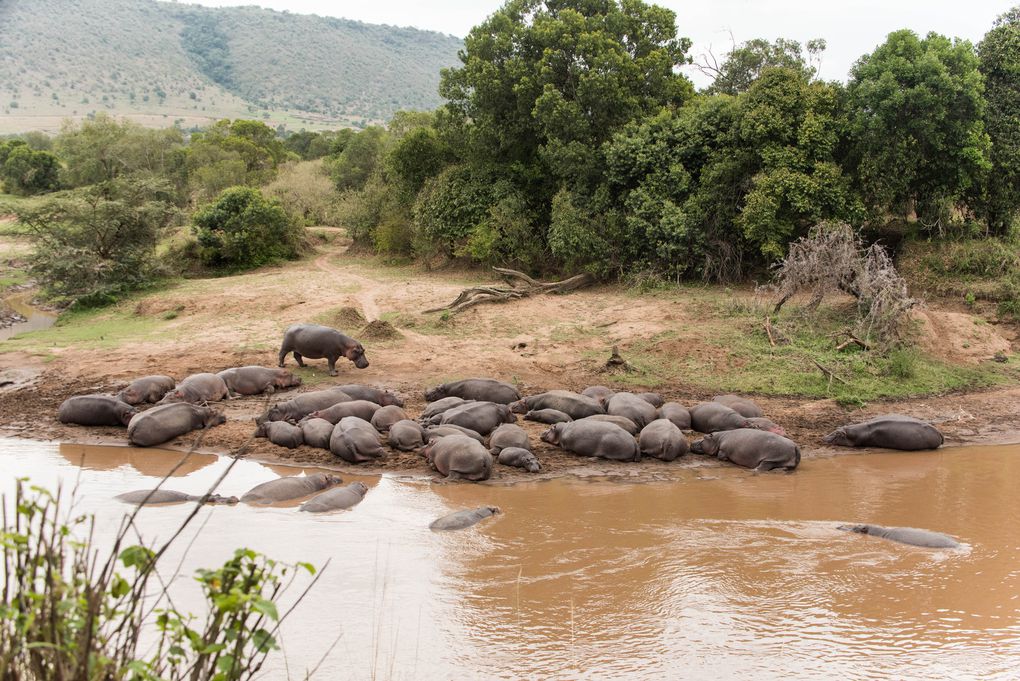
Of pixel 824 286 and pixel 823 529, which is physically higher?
pixel 824 286

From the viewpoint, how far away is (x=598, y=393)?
504 inches

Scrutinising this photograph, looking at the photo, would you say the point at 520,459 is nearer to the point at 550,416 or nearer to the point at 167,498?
the point at 550,416

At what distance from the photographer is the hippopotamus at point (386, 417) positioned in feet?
37.6

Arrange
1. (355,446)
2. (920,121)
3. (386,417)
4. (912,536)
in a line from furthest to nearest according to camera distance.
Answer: (920,121), (386,417), (355,446), (912,536)

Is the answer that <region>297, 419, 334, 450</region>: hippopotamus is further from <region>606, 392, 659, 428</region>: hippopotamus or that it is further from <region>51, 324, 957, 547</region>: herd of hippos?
<region>606, 392, 659, 428</region>: hippopotamus

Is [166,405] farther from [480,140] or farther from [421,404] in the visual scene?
[480,140]

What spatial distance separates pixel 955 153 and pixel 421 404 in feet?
39.7

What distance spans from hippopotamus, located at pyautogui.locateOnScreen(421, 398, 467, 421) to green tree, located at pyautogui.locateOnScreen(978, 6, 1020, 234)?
12.6m

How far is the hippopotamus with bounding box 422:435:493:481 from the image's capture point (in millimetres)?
9914

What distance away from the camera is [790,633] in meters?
6.47

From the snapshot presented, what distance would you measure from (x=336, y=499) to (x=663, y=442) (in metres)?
4.14

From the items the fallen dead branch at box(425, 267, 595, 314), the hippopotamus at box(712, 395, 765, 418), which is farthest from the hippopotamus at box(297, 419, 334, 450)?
the fallen dead branch at box(425, 267, 595, 314)

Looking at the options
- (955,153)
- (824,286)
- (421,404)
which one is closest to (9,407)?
(421,404)

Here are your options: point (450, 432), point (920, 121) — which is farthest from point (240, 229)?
point (920, 121)
